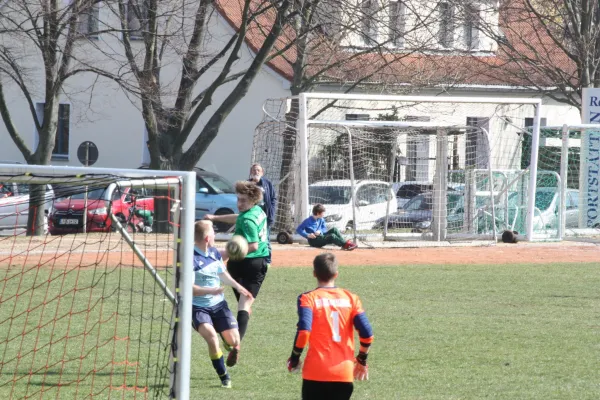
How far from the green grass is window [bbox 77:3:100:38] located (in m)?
7.91

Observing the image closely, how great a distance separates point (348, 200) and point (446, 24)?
21.0 ft

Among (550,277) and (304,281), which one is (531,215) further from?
(304,281)

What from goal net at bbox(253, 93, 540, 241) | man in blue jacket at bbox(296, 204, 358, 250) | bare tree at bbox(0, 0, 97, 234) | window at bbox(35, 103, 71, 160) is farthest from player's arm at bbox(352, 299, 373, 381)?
window at bbox(35, 103, 71, 160)

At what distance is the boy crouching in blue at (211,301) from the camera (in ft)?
25.4

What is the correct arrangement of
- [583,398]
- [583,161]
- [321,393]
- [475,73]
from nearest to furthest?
[321,393], [583,398], [583,161], [475,73]

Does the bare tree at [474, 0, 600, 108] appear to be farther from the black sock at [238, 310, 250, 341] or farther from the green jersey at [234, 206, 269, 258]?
the black sock at [238, 310, 250, 341]

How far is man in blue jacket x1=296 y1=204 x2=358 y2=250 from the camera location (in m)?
19.8

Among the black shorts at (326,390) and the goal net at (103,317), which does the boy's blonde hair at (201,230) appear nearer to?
the goal net at (103,317)

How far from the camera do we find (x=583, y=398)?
295 inches

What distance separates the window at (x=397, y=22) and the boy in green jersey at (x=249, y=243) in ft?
47.3

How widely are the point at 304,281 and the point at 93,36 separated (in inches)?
405

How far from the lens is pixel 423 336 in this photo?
33.8ft

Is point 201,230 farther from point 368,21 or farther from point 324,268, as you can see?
point 368,21

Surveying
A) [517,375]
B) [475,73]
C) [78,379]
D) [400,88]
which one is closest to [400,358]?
[517,375]
